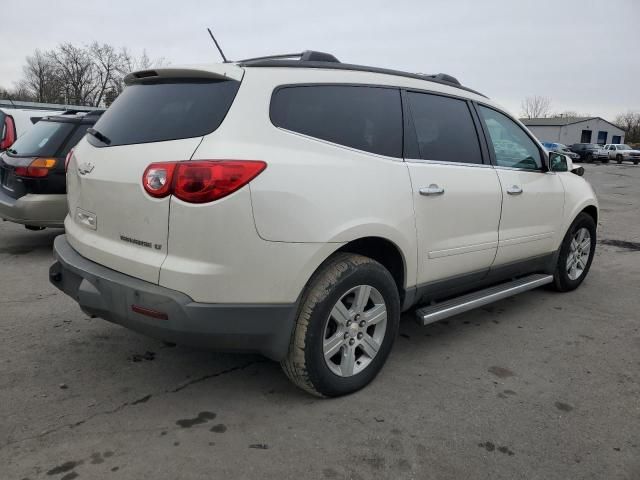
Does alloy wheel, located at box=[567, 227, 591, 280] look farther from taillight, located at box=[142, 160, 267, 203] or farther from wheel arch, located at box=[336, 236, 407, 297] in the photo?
taillight, located at box=[142, 160, 267, 203]

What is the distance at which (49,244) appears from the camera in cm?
655

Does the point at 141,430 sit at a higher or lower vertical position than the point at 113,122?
lower

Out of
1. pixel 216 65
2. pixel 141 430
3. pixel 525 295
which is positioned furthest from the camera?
pixel 525 295

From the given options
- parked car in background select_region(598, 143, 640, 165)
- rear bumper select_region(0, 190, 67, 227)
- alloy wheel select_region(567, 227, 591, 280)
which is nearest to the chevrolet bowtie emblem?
rear bumper select_region(0, 190, 67, 227)

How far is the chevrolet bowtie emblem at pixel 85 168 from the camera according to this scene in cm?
284

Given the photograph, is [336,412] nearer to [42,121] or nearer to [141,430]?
[141,430]

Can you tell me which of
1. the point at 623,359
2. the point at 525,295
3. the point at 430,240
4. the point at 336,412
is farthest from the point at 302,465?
the point at 525,295

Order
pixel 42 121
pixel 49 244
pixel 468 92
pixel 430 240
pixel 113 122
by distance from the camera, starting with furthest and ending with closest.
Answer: pixel 49 244
pixel 42 121
pixel 468 92
pixel 430 240
pixel 113 122

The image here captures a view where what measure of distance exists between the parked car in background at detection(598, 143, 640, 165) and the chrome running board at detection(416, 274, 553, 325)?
150 feet

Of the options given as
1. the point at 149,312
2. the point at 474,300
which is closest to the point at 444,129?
the point at 474,300

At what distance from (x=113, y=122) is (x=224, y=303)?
135 centimetres

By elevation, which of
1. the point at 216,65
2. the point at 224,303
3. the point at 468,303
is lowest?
the point at 468,303

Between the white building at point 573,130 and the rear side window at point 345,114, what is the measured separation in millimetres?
70099

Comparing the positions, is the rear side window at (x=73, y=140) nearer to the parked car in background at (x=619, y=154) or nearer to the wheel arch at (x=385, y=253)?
the wheel arch at (x=385, y=253)
